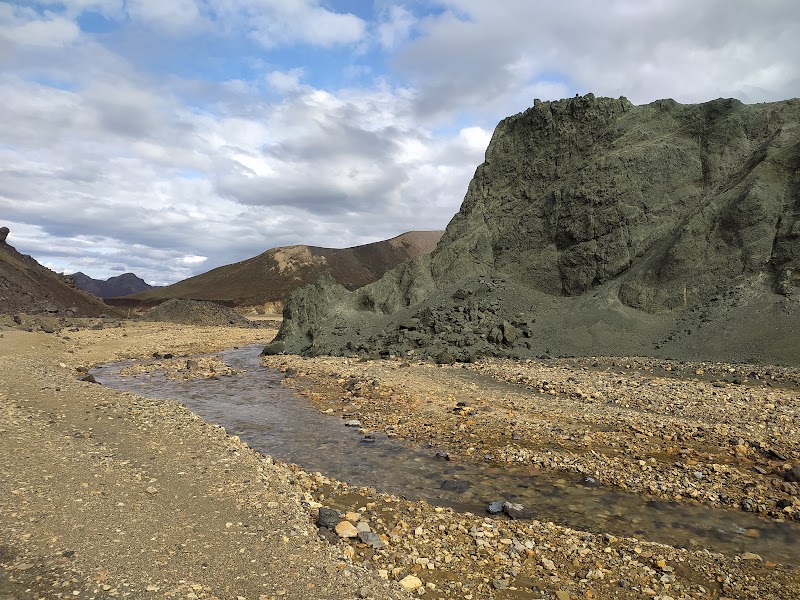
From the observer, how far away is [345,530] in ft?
22.1

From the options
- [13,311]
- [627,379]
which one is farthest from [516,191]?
[13,311]

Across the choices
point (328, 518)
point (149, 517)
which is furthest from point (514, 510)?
point (149, 517)

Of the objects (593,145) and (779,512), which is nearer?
(779,512)

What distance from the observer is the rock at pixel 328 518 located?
6.88 metres

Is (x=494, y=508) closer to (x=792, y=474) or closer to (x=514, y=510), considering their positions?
(x=514, y=510)

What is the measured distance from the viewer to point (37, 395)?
13.6m

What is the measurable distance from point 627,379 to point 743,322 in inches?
305

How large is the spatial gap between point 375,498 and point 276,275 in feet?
381

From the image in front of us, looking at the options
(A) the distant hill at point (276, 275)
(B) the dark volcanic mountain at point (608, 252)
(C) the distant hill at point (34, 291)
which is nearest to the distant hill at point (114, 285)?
(A) the distant hill at point (276, 275)

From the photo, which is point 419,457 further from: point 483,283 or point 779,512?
point 483,283

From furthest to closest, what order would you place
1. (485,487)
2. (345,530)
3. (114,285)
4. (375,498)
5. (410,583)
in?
(114,285) < (485,487) < (375,498) < (345,530) < (410,583)

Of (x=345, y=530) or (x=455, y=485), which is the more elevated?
(x=345, y=530)

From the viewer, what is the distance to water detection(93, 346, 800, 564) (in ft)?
23.2

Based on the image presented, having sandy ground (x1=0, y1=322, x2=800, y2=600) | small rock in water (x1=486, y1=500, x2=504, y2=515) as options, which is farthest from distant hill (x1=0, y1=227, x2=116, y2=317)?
small rock in water (x1=486, y1=500, x2=504, y2=515)
